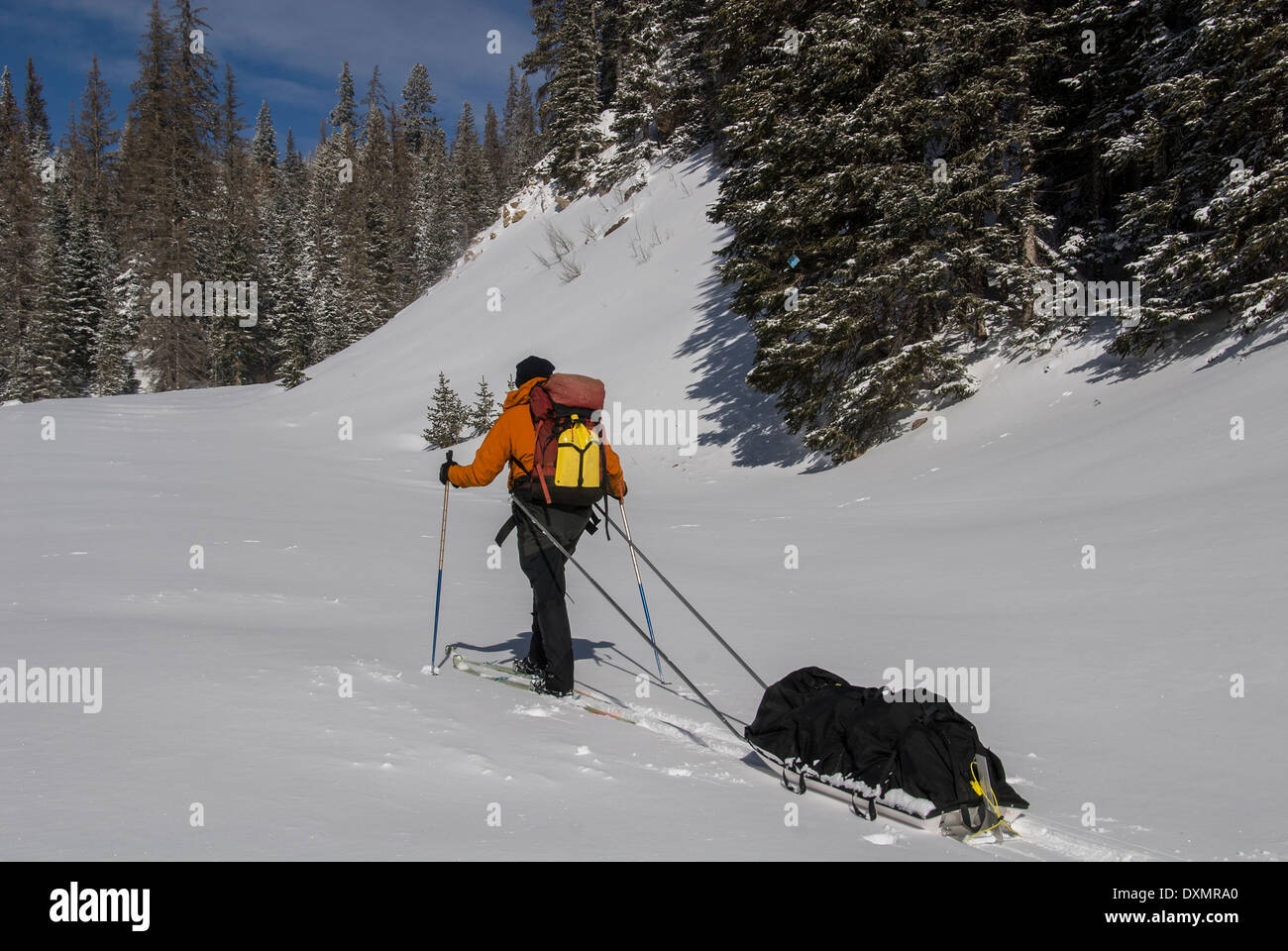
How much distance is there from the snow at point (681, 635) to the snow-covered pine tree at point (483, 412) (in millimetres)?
7452

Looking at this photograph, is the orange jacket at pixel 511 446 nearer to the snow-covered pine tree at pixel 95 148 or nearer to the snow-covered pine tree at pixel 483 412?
the snow-covered pine tree at pixel 483 412

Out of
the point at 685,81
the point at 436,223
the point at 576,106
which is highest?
the point at 436,223

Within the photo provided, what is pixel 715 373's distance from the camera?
66.0 feet

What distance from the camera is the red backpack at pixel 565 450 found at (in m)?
4.65

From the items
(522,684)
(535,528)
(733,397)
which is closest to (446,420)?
(733,397)

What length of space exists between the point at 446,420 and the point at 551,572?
18813 millimetres

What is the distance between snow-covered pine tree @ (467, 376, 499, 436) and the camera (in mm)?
23000

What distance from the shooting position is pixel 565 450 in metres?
4.66

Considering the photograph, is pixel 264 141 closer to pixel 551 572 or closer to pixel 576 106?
pixel 576 106
